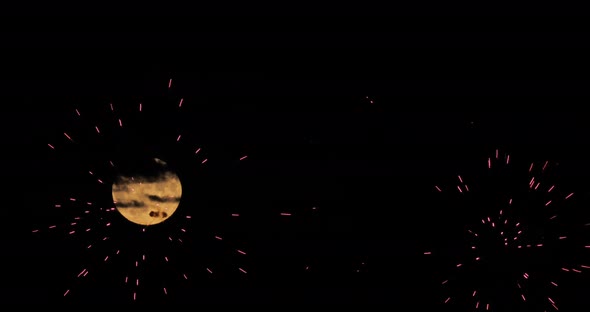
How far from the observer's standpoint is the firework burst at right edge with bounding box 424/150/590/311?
3.11 m

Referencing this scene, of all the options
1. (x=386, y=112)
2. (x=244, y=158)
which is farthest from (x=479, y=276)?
(x=244, y=158)

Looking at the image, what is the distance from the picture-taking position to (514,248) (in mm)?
3117

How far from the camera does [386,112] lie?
336 centimetres

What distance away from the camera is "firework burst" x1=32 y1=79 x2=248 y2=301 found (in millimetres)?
3178

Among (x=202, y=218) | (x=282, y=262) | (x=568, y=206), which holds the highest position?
(x=568, y=206)

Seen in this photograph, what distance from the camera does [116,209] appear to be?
314 centimetres

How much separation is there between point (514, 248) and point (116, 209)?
2643mm

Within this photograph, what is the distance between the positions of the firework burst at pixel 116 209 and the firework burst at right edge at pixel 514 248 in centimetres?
152

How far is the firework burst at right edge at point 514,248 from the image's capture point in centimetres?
311

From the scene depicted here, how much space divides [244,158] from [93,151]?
3.37 feet

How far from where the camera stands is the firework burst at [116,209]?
3178 mm

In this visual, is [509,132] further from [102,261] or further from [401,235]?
[102,261]

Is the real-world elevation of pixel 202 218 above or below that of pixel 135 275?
above

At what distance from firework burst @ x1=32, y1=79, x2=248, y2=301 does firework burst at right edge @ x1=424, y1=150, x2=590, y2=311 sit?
152 centimetres
